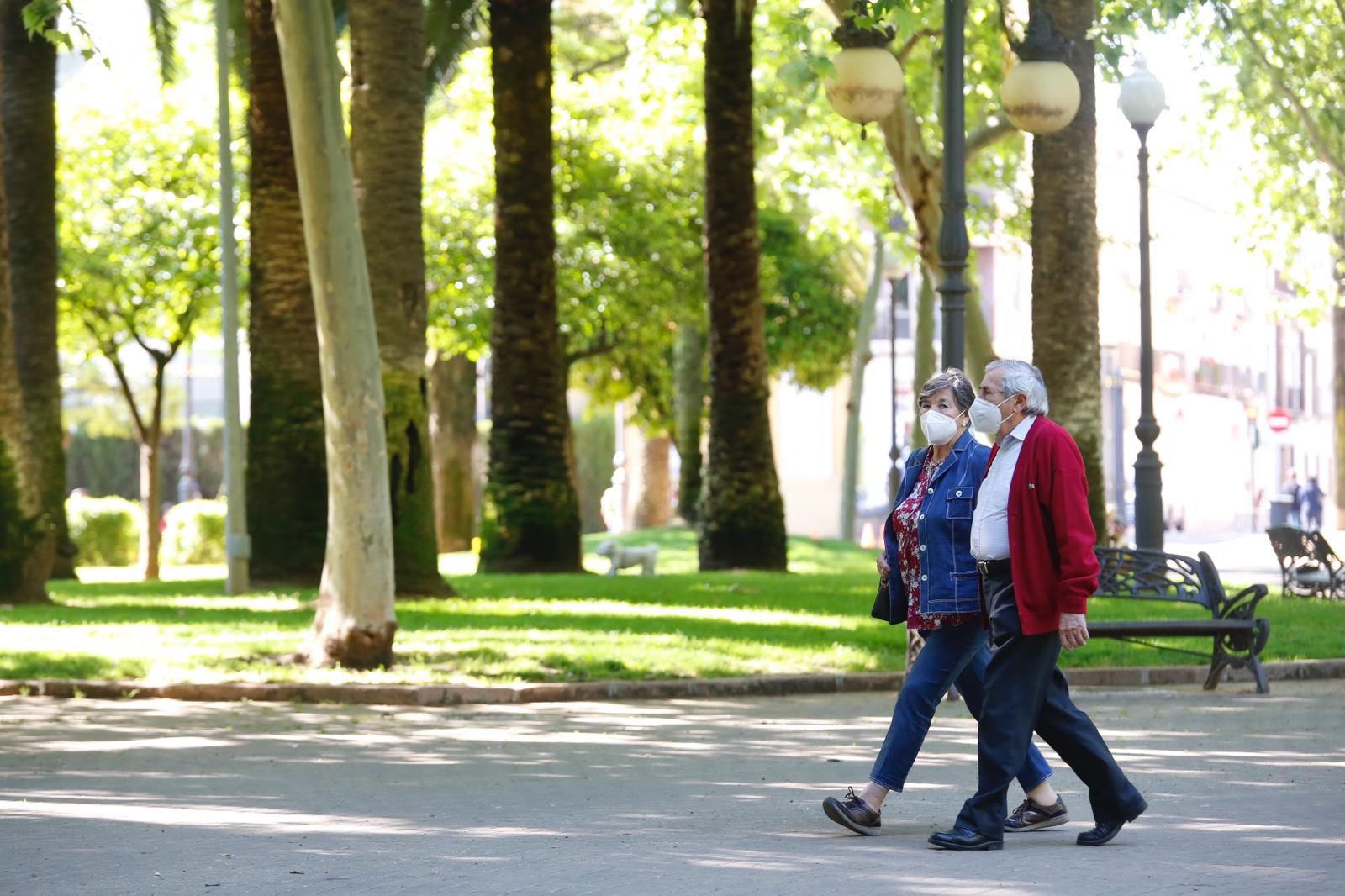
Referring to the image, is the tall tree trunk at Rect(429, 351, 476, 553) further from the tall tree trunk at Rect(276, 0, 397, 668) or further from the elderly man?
the elderly man

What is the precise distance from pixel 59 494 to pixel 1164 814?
55.6 ft

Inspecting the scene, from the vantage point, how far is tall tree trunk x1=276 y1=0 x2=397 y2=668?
14062 millimetres

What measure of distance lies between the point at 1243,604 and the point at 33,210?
14558 mm

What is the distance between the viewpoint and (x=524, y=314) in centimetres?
2339

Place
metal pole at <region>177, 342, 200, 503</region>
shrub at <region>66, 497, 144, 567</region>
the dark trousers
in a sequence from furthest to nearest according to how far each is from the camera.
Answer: metal pole at <region>177, 342, 200, 503</region>
shrub at <region>66, 497, 144, 567</region>
the dark trousers

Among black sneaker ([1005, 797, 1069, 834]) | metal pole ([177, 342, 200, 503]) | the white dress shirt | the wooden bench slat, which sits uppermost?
metal pole ([177, 342, 200, 503])

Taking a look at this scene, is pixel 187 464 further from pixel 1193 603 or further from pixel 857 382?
pixel 1193 603

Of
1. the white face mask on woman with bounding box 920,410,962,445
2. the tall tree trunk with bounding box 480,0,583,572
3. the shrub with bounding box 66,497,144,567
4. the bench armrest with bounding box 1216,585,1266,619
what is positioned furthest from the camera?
the shrub with bounding box 66,497,144,567

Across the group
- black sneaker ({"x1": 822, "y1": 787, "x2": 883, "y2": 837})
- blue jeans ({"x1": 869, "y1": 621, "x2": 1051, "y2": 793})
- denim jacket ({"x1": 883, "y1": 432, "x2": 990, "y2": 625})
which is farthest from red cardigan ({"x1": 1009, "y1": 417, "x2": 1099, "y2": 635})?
black sneaker ({"x1": 822, "y1": 787, "x2": 883, "y2": 837})

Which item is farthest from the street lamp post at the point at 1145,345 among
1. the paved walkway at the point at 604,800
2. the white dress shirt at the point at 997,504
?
the white dress shirt at the point at 997,504

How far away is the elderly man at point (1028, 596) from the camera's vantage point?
7.59 m

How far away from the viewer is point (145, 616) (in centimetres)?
1895

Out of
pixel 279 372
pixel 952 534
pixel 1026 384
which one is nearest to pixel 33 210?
pixel 279 372

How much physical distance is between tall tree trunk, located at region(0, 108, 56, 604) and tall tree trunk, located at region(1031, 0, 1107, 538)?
9.79 meters
